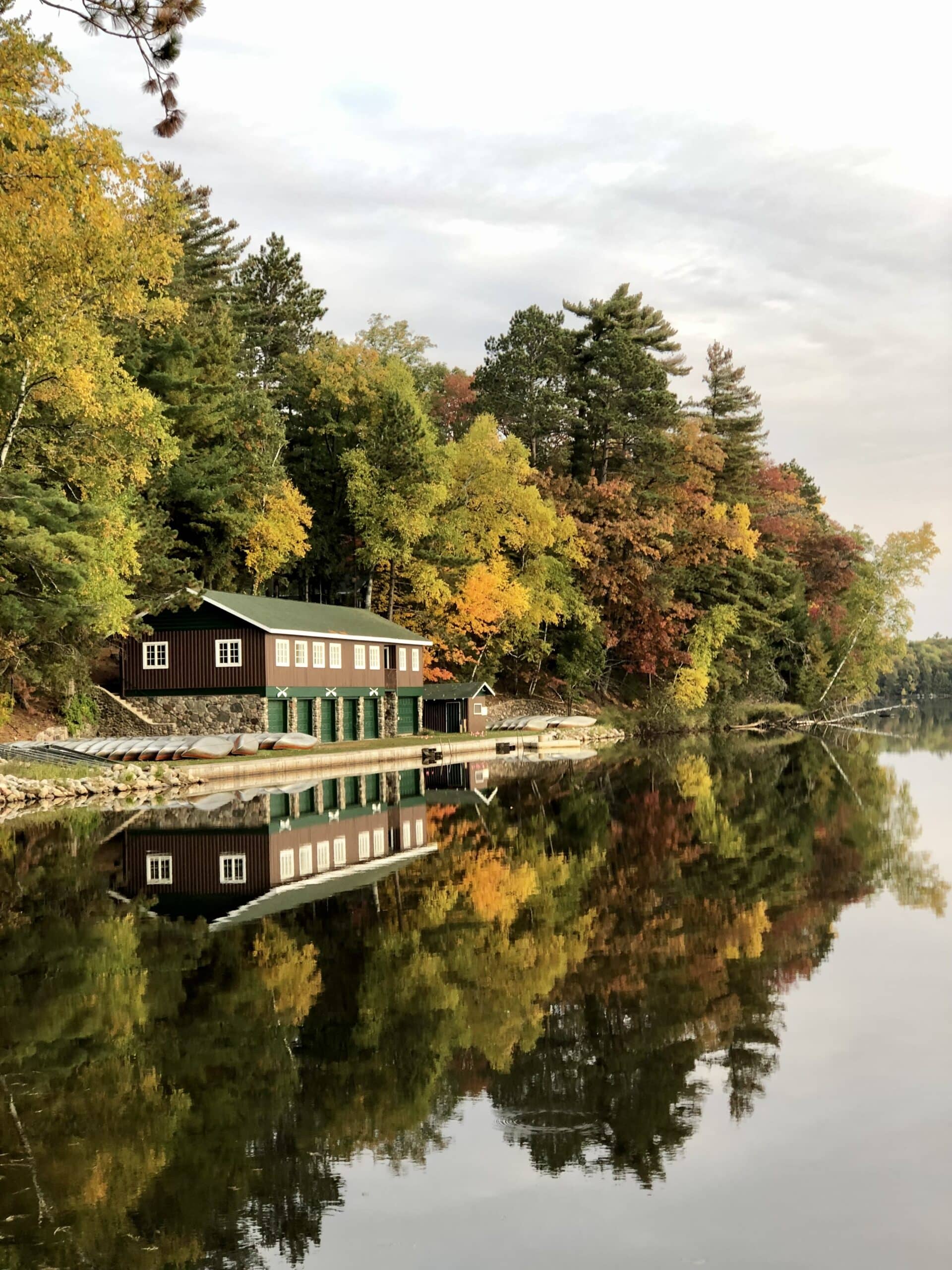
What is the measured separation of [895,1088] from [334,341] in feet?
190

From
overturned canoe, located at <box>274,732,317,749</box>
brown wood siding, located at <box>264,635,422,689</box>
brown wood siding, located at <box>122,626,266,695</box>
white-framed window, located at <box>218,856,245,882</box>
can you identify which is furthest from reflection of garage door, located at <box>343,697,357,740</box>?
white-framed window, located at <box>218,856,245,882</box>

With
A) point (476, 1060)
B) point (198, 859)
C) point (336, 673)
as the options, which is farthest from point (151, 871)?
point (336, 673)

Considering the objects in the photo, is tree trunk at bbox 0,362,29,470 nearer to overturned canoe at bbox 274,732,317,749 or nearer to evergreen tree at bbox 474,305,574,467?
overturned canoe at bbox 274,732,317,749

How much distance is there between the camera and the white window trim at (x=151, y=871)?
58.3 ft

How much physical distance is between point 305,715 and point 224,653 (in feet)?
14.7

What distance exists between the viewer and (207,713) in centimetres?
4397

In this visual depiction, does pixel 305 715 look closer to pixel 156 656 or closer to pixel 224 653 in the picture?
pixel 224 653

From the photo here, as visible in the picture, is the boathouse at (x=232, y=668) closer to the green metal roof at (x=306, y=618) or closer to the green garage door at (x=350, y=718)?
the green metal roof at (x=306, y=618)

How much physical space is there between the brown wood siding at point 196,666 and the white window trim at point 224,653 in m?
0.07

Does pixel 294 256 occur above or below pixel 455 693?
above

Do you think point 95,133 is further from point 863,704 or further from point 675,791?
point 863,704

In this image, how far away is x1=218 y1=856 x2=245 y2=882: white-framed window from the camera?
1844cm

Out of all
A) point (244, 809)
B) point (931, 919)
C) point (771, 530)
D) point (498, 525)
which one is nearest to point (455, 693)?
point (498, 525)

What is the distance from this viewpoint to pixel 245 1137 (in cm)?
789
